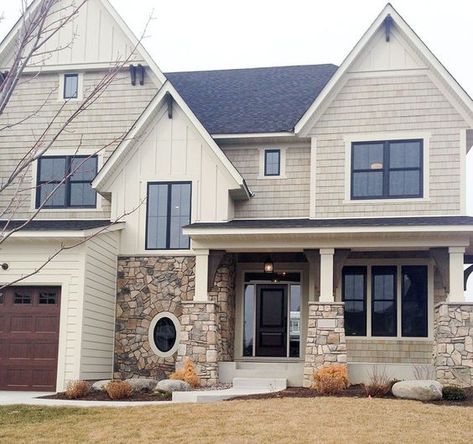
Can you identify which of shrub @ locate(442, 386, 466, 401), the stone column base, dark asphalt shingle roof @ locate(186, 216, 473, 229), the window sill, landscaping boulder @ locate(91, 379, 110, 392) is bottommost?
landscaping boulder @ locate(91, 379, 110, 392)

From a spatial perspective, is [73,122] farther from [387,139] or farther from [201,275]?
[387,139]

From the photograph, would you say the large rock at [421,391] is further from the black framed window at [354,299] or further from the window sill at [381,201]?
the window sill at [381,201]

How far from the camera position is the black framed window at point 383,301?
1844cm

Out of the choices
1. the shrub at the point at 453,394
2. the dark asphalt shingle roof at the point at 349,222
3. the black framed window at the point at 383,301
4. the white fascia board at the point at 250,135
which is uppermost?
the white fascia board at the point at 250,135

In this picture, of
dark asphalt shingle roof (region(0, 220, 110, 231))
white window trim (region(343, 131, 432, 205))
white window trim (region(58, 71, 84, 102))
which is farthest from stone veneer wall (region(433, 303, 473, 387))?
white window trim (region(58, 71, 84, 102))

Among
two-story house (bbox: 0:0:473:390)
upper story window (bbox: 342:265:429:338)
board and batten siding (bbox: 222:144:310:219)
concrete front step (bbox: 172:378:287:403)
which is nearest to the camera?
concrete front step (bbox: 172:378:287:403)

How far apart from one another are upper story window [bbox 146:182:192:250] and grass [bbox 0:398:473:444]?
6.43 meters

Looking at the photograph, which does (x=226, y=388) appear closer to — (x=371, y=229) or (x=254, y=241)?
(x=254, y=241)

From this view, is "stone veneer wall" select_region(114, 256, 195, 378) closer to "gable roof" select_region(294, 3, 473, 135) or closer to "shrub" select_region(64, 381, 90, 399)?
"shrub" select_region(64, 381, 90, 399)

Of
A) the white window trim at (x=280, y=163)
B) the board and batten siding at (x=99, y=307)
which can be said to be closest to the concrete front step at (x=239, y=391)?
the board and batten siding at (x=99, y=307)

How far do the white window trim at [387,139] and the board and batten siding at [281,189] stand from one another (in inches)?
51.4

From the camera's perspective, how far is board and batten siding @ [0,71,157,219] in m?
20.3

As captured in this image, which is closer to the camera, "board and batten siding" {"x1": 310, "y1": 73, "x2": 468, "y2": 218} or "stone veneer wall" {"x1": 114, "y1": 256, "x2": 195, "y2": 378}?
"board and batten siding" {"x1": 310, "y1": 73, "x2": 468, "y2": 218}

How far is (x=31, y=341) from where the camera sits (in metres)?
17.1
